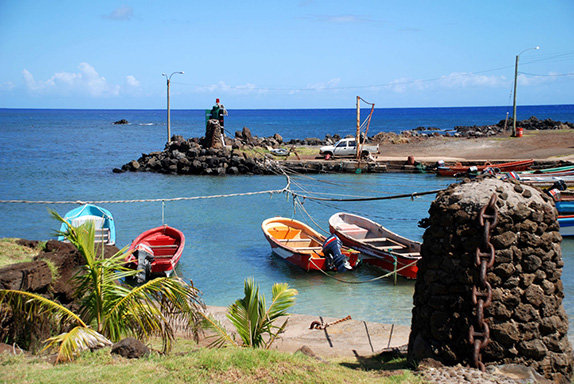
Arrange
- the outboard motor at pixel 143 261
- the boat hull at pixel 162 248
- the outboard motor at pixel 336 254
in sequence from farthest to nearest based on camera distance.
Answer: the outboard motor at pixel 336 254 < the boat hull at pixel 162 248 < the outboard motor at pixel 143 261

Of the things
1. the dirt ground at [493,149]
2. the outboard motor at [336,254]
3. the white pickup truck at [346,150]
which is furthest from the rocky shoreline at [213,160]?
the outboard motor at [336,254]

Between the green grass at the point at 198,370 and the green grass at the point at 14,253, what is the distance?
17.7ft

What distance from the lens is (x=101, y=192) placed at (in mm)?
35625

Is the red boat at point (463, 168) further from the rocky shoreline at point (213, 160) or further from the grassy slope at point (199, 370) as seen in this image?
the grassy slope at point (199, 370)

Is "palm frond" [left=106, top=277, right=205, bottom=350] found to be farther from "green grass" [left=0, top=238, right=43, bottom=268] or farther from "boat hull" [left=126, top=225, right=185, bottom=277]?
"boat hull" [left=126, top=225, right=185, bottom=277]

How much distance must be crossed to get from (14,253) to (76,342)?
650cm

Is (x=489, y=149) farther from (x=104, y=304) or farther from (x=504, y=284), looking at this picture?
(x=104, y=304)

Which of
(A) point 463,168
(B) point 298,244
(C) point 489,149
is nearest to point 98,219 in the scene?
(B) point 298,244

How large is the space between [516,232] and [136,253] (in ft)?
39.6

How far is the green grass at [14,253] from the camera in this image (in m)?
12.3

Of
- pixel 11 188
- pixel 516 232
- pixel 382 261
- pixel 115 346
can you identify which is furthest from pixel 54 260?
pixel 11 188

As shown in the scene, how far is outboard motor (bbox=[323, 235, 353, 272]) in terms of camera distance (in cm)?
1739

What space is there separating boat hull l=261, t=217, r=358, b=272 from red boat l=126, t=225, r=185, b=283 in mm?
3384

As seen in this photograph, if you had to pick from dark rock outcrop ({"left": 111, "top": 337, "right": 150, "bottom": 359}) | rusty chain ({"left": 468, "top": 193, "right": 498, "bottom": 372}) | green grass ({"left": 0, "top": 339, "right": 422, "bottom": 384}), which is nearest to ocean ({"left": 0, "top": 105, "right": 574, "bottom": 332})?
rusty chain ({"left": 468, "top": 193, "right": 498, "bottom": 372})
